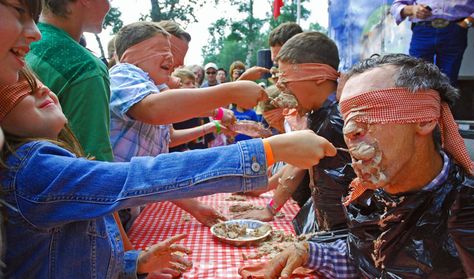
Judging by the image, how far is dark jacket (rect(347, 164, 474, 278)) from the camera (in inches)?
49.0

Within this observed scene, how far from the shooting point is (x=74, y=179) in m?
1.11

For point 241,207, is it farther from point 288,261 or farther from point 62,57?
point 62,57

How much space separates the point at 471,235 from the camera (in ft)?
4.00

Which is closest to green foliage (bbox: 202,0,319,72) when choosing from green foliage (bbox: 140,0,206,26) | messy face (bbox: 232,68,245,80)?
green foliage (bbox: 140,0,206,26)

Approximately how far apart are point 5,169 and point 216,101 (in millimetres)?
1211

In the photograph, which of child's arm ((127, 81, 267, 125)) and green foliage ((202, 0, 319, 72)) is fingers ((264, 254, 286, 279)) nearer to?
child's arm ((127, 81, 267, 125))

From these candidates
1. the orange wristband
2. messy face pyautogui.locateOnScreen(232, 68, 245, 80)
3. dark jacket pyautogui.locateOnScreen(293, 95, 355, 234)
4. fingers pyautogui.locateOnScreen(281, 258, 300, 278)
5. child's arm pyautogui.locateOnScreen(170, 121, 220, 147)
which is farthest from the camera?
messy face pyautogui.locateOnScreen(232, 68, 245, 80)

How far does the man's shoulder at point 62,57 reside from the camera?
176 cm

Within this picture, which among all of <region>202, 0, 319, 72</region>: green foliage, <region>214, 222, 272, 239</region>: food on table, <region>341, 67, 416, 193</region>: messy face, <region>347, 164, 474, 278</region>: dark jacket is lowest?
<region>202, 0, 319, 72</region>: green foliage

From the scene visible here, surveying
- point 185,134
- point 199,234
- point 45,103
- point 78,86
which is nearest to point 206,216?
point 199,234

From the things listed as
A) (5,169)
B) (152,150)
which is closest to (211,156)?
(5,169)

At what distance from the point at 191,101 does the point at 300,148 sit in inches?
45.8

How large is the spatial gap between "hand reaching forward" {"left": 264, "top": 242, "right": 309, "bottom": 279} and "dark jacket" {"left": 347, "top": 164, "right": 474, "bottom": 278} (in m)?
0.27

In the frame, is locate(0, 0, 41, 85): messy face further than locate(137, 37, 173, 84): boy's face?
No
